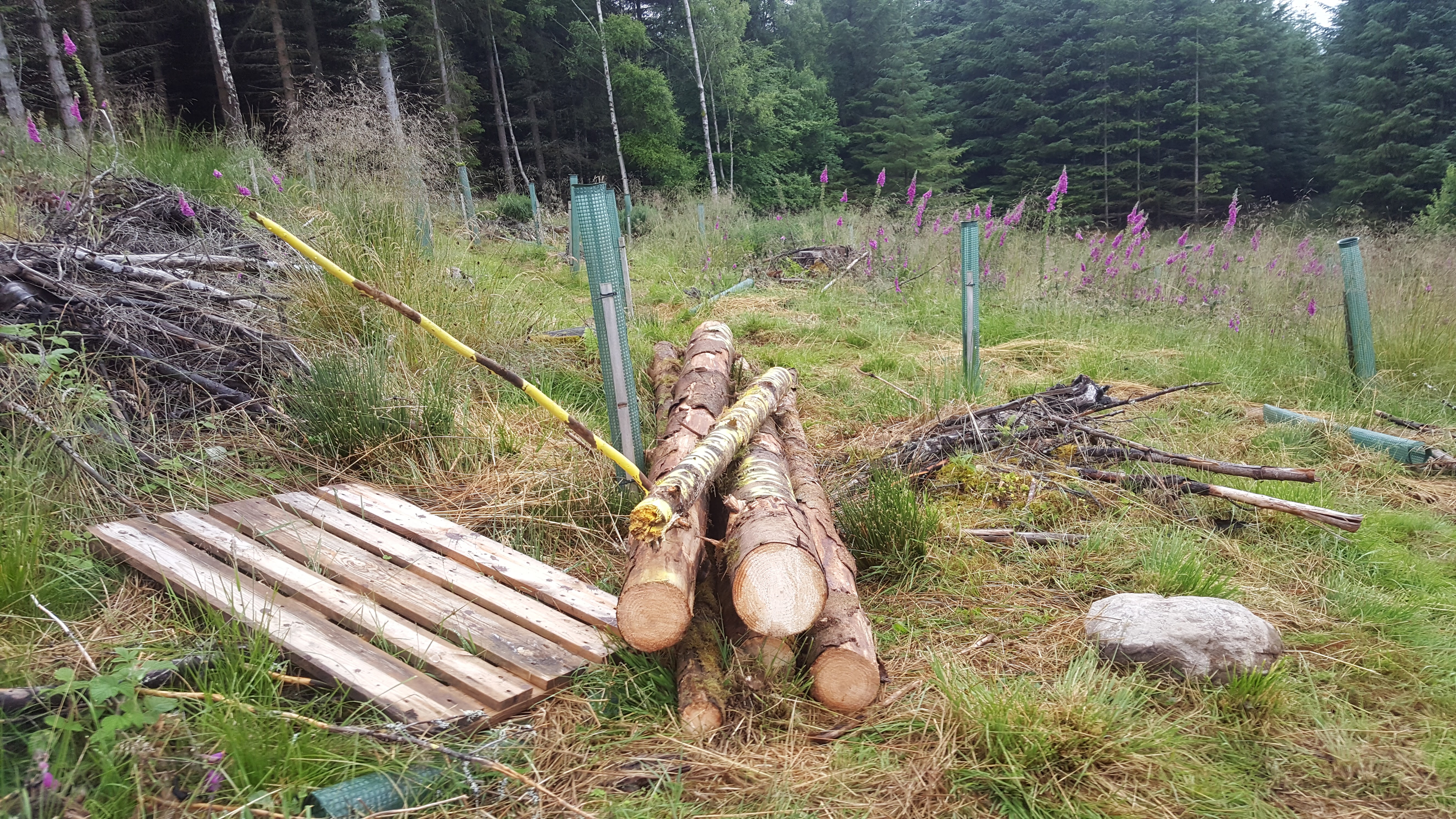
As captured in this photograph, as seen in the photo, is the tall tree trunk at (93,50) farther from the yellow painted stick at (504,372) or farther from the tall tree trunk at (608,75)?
the yellow painted stick at (504,372)

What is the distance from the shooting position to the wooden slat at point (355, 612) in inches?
76.3

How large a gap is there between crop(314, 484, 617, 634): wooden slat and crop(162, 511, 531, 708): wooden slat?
13.8 inches

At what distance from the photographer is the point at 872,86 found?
105 feet

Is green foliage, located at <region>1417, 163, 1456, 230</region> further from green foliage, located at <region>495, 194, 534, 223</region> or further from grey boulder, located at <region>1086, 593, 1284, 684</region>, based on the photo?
green foliage, located at <region>495, 194, 534, 223</region>

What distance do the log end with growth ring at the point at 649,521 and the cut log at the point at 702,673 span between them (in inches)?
11.2

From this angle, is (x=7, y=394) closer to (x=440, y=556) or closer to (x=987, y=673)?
(x=440, y=556)

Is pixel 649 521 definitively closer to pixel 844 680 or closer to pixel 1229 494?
pixel 844 680

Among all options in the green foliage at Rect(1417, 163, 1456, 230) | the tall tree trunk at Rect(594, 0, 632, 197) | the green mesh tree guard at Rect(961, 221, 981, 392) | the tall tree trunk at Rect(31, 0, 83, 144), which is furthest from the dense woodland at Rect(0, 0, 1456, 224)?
the green mesh tree guard at Rect(961, 221, 981, 392)

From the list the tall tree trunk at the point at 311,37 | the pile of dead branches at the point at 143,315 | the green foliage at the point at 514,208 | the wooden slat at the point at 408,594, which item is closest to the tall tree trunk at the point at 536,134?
the tall tree trunk at the point at 311,37

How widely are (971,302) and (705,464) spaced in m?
2.74

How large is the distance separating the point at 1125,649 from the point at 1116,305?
18.7 ft

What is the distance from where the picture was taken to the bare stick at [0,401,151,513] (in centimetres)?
256

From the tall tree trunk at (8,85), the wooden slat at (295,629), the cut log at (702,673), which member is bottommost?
the cut log at (702,673)

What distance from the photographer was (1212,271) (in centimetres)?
699
